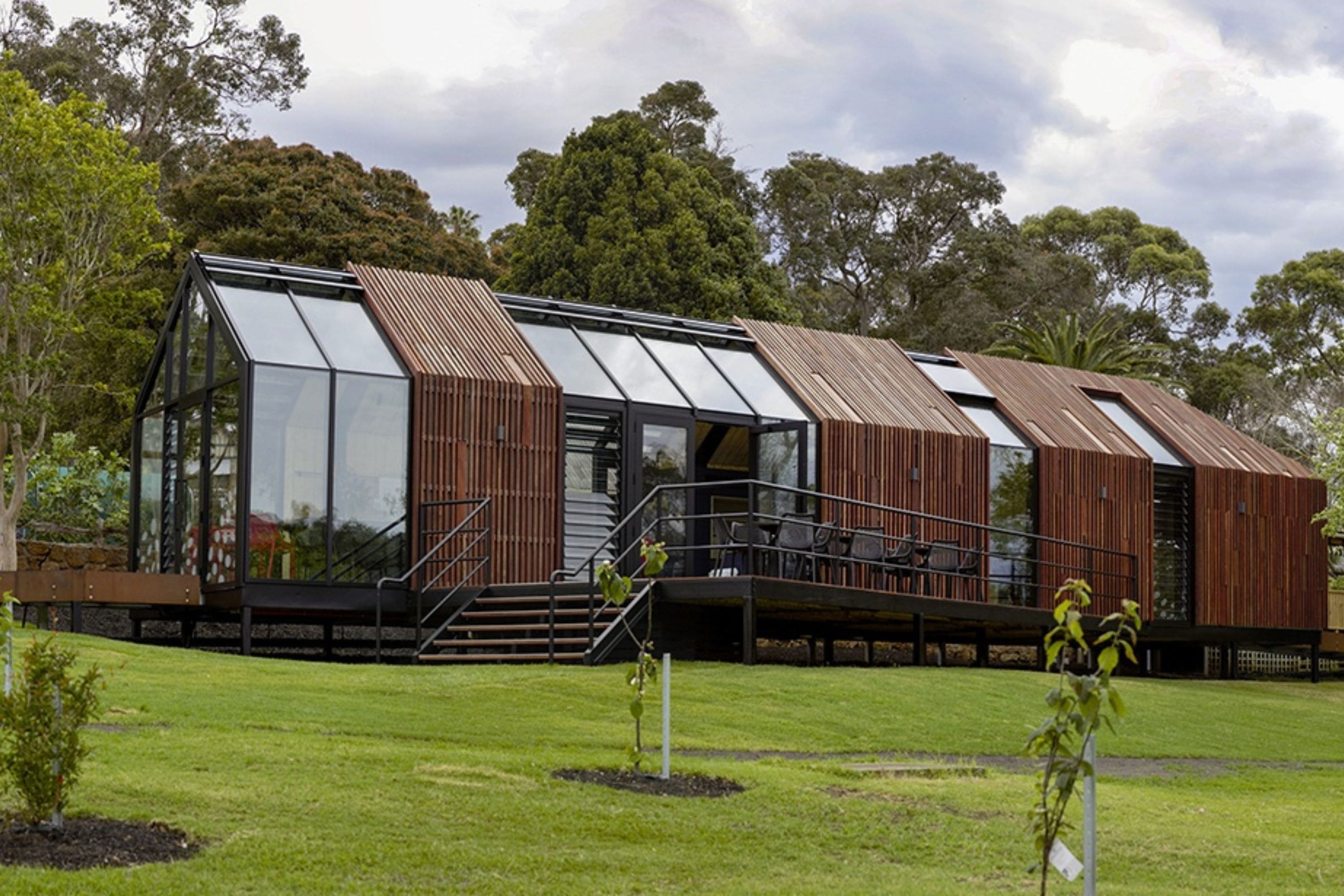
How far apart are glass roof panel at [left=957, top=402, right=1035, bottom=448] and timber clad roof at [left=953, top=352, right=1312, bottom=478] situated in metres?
0.16

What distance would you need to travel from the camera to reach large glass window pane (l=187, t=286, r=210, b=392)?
1992 cm

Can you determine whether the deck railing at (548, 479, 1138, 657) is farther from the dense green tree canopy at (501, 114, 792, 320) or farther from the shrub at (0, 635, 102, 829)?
the dense green tree canopy at (501, 114, 792, 320)

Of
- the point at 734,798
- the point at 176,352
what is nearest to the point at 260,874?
the point at 734,798

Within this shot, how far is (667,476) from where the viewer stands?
69.9 ft

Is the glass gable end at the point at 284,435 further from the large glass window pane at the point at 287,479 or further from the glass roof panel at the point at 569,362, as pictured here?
the glass roof panel at the point at 569,362

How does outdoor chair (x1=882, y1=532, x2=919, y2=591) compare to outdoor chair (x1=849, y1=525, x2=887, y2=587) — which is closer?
outdoor chair (x1=882, y1=532, x2=919, y2=591)

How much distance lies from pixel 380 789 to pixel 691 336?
1428cm

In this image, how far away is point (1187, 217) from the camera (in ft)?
183

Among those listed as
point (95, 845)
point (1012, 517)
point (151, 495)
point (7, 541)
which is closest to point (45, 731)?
point (95, 845)

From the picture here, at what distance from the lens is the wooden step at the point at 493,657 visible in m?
16.9

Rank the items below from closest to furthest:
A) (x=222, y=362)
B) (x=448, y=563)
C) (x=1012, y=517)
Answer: (x=448, y=563), (x=222, y=362), (x=1012, y=517)

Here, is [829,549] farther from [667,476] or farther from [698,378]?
[698,378]

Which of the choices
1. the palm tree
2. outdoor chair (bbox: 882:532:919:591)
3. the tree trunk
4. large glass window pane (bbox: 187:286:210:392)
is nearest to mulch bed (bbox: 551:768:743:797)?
outdoor chair (bbox: 882:532:919:591)

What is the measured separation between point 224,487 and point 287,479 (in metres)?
0.80
